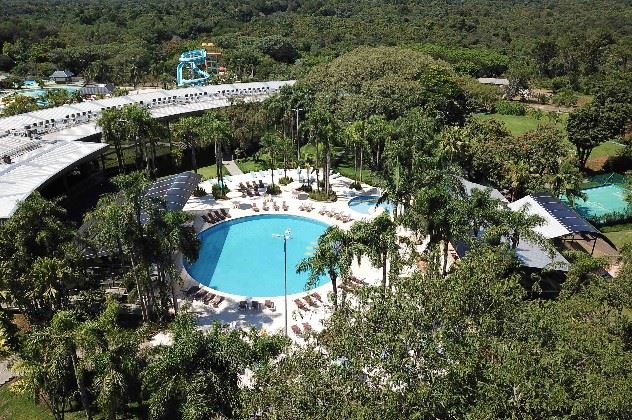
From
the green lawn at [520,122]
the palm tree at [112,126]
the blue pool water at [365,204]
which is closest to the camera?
the palm tree at [112,126]

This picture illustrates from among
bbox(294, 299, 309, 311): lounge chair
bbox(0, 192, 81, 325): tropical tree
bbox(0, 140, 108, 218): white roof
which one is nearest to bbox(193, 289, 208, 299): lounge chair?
bbox(294, 299, 309, 311): lounge chair

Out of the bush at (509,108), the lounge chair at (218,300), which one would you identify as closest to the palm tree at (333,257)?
the lounge chair at (218,300)

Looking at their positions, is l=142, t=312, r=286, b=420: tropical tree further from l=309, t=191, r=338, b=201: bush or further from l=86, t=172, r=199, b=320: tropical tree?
l=309, t=191, r=338, b=201: bush

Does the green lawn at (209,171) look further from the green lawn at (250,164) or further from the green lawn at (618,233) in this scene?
the green lawn at (618,233)

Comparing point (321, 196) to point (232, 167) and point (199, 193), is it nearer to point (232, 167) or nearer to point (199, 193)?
point (199, 193)

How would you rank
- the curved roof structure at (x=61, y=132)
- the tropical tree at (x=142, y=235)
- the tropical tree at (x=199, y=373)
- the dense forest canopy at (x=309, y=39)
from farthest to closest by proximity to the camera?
1. the dense forest canopy at (x=309, y=39)
2. the curved roof structure at (x=61, y=132)
3. the tropical tree at (x=142, y=235)
4. the tropical tree at (x=199, y=373)

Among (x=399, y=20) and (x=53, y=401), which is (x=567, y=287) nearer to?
(x=53, y=401)
